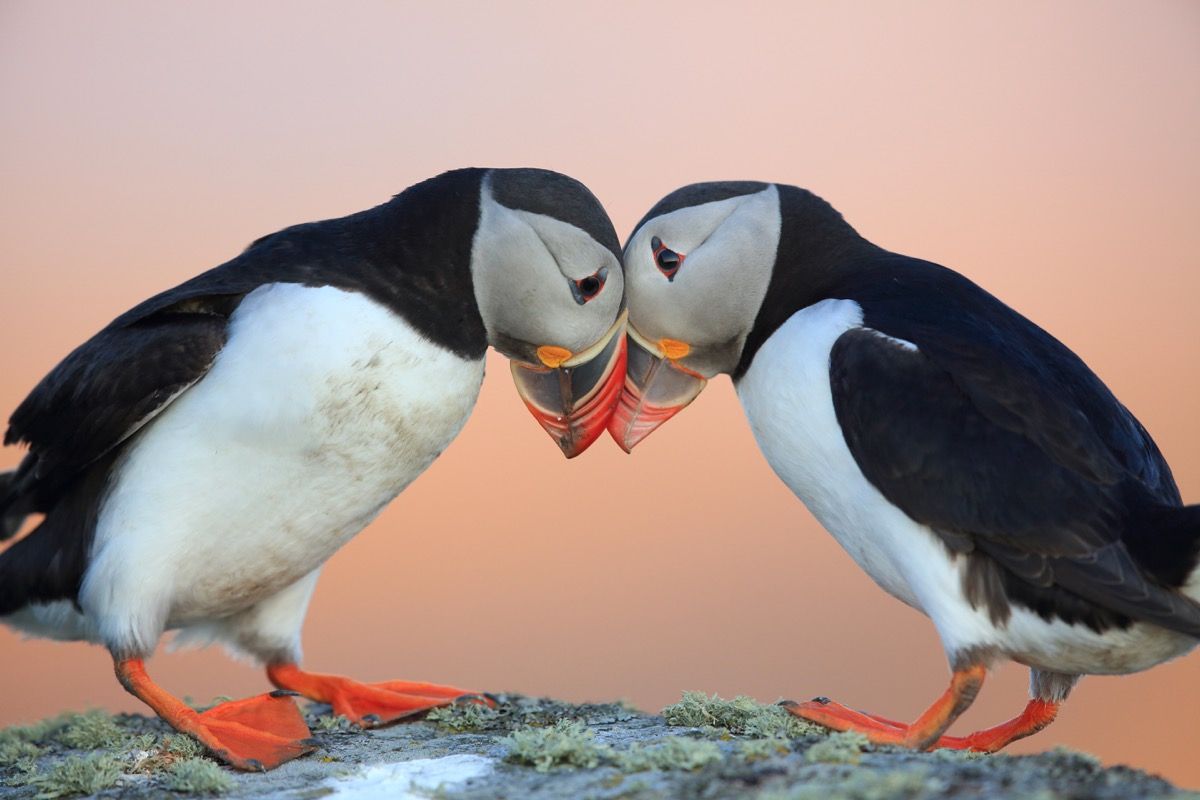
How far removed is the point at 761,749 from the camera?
175 inches

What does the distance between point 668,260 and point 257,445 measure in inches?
80.5

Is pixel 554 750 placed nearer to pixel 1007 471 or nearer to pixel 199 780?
pixel 199 780

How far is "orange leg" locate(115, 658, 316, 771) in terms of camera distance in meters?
5.39

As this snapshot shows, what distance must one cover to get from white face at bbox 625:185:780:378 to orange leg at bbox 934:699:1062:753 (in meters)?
1.96

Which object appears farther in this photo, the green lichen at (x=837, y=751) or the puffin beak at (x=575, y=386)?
the puffin beak at (x=575, y=386)

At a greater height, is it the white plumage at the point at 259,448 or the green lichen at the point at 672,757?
the white plumage at the point at 259,448

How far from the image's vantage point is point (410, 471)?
6062mm

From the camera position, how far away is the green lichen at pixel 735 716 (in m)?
5.19

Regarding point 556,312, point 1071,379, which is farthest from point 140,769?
point 1071,379

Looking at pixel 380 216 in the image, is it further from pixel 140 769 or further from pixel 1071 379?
pixel 1071 379

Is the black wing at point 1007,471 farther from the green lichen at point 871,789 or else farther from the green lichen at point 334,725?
the green lichen at point 334,725

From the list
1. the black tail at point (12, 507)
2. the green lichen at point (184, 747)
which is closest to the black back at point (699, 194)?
the green lichen at point (184, 747)

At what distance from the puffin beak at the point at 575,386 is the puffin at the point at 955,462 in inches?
14.1

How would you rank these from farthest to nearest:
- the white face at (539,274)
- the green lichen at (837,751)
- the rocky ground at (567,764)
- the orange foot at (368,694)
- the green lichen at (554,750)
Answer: the orange foot at (368,694) < the white face at (539,274) < the green lichen at (554,750) < the green lichen at (837,751) < the rocky ground at (567,764)
